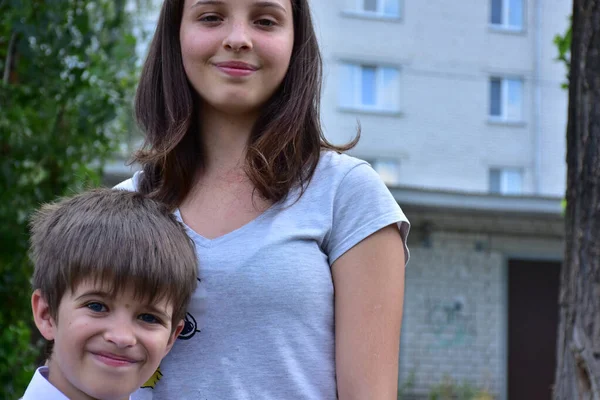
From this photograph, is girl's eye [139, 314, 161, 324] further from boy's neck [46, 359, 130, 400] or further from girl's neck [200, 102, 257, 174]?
girl's neck [200, 102, 257, 174]

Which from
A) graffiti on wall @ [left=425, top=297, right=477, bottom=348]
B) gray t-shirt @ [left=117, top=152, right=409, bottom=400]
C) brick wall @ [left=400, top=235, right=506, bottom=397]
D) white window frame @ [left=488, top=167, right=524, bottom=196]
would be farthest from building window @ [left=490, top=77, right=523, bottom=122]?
gray t-shirt @ [left=117, top=152, right=409, bottom=400]

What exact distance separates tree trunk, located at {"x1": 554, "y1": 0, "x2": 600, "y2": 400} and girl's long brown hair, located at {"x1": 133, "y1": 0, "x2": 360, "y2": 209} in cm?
155

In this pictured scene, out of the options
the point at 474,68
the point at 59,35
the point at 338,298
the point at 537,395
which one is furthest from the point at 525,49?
the point at 338,298

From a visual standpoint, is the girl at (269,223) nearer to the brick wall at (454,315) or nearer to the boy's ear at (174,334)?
the boy's ear at (174,334)

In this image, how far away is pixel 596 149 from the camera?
372cm

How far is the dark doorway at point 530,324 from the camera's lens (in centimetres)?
1644

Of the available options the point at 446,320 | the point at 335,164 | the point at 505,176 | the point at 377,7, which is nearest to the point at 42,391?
the point at 335,164

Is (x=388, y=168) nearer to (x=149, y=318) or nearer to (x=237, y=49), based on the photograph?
(x=237, y=49)

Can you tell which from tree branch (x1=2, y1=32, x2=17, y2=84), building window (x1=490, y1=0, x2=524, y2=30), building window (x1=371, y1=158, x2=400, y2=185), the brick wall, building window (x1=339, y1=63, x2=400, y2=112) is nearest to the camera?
tree branch (x1=2, y1=32, x2=17, y2=84)

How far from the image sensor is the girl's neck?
2453mm

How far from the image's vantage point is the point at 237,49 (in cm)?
232

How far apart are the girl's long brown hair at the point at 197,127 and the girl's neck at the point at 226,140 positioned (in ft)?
0.09

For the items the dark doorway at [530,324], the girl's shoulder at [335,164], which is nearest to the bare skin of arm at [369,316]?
the girl's shoulder at [335,164]

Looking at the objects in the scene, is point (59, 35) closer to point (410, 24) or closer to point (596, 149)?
point (596, 149)
